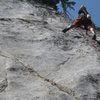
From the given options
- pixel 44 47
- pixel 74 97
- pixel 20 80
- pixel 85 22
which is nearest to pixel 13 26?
pixel 44 47

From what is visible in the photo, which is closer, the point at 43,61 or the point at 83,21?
the point at 43,61

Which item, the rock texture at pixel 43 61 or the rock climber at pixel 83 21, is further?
the rock climber at pixel 83 21

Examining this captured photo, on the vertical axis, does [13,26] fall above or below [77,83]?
below

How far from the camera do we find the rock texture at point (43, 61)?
33.8 feet

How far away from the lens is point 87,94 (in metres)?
10.5

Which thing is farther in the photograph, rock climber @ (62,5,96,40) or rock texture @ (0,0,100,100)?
rock climber @ (62,5,96,40)

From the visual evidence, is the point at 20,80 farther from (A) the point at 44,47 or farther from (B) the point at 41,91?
(A) the point at 44,47

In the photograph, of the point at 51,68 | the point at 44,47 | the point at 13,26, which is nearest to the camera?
the point at 51,68

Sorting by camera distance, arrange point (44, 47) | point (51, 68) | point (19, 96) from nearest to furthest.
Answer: point (19, 96) < point (51, 68) < point (44, 47)

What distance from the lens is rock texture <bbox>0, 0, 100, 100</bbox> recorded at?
10.3 meters

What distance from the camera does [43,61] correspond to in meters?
12.0

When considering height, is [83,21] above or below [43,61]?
above

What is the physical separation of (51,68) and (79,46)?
8.08ft

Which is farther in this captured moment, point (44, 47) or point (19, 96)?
point (44, 47)
